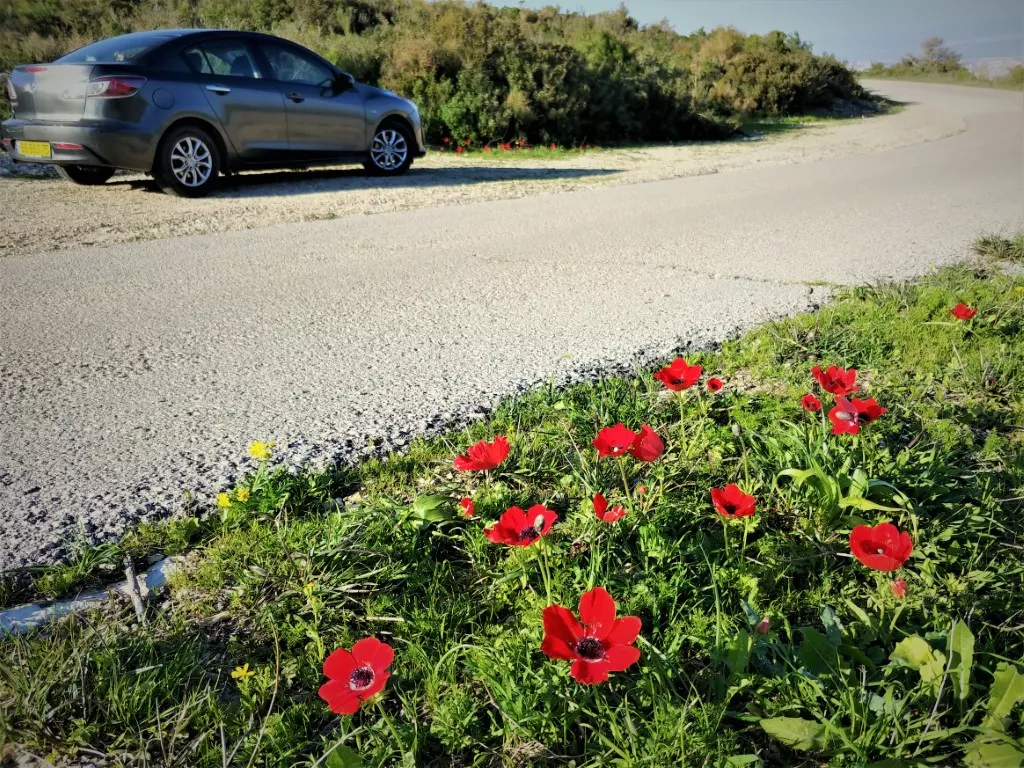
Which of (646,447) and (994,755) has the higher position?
(646,447)

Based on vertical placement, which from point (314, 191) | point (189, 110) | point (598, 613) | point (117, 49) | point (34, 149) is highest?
point (117, 49)

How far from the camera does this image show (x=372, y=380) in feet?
10.8

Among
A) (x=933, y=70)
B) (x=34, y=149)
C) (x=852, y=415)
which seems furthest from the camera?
(x=933, y=70)

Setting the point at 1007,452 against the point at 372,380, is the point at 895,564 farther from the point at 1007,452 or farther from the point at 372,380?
the point at 372,380

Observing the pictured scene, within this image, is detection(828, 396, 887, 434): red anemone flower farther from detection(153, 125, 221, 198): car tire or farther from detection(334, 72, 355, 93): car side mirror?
detection(334, 72, 355, 93): car side mirror

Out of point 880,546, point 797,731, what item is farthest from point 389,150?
point 797,731

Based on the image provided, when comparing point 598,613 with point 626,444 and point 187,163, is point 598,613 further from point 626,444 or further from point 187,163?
point 187,163

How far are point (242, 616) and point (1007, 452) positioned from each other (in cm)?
251

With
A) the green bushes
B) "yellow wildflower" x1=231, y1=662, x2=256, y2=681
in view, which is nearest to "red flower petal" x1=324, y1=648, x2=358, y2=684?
"yellow wildflower" x1=231, y1=662, x2=256, y2=681

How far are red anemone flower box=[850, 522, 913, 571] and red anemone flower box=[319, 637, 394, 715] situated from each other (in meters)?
1.00

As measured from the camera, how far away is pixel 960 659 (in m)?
1.61

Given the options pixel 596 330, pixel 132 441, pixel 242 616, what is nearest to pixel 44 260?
pixel 132 441

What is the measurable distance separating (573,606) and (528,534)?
24cm

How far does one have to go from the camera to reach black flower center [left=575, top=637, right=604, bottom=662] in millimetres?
1388
